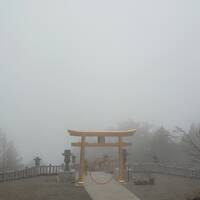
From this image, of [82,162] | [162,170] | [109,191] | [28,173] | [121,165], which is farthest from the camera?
[162,170]

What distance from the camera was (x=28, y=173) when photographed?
24.2 meters

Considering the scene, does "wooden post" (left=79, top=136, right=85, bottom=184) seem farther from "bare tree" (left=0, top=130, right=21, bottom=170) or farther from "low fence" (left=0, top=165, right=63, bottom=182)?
"bare tree" (left=0, top=130, right=21, bottom=170)

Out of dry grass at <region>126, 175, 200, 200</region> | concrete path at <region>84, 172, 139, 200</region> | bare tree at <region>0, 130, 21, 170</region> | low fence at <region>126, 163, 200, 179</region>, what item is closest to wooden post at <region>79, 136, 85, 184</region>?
concrete path at <region>84, 172, 139, 200</region>

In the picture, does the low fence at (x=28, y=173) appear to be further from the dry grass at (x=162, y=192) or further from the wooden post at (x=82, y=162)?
the dry grass at (x=162, y=192)

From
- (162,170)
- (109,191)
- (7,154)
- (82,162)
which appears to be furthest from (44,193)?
(7,154)

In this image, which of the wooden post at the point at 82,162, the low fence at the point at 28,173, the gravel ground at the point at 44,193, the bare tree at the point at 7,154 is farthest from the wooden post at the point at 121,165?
the bare tree at the point at 7,154

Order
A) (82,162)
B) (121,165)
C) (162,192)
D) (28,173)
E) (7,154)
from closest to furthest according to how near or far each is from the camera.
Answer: (162,192)
(82,162)
(121,165)
(28,173)
(7,154)

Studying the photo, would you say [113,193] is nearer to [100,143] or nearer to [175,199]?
[175,199]

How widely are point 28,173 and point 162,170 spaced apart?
11187 mm

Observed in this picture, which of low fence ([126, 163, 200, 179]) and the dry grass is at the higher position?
low fence ([126, 163, 200, 179])

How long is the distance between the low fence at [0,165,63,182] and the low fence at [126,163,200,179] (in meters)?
6.31

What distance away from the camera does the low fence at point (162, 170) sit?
938 inches

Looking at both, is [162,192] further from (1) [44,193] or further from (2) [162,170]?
(2) [162,170]

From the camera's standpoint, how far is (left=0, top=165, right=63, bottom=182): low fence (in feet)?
70.2
